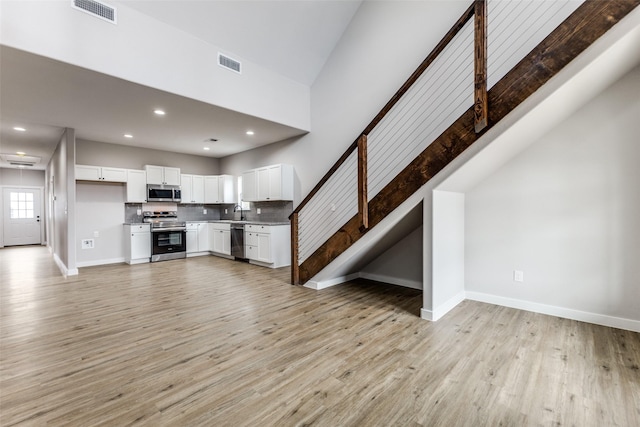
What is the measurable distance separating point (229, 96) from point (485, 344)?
4.57 metres

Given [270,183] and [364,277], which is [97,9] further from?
[364,277]

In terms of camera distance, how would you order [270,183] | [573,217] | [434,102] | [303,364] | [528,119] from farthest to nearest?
1. [270,183]
2. [434,102]
3. [573,217]
4. [528,119]
5. [303,364]

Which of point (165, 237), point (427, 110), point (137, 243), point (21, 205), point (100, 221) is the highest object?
point (427, 110)

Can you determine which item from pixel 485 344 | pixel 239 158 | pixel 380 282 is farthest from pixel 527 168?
pixel 239 158

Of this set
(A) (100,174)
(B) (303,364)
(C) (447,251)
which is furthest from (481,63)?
(A) (100,174)

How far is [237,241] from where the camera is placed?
6.83 meters

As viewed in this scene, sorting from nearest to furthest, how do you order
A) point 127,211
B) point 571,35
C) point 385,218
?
1. point 571,35
2. point 385,218
3. point 127,211

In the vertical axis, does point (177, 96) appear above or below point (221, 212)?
above

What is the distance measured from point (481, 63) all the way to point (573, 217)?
2.07 meters

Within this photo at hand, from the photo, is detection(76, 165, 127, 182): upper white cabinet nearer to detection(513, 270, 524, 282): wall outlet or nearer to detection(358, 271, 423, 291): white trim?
detection(358, 271, 423, 291): white trim

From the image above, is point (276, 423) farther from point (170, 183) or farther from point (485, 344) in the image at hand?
point (170, 183)

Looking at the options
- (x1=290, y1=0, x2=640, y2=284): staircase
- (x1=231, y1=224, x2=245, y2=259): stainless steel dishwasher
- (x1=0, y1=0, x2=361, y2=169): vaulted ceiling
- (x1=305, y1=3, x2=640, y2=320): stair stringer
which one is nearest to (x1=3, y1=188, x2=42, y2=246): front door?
(x1=0, y1=0, x2=361, y2=169): vaulted ceiling

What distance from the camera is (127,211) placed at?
7.14m

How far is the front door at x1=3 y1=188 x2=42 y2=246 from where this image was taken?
34.4ft
